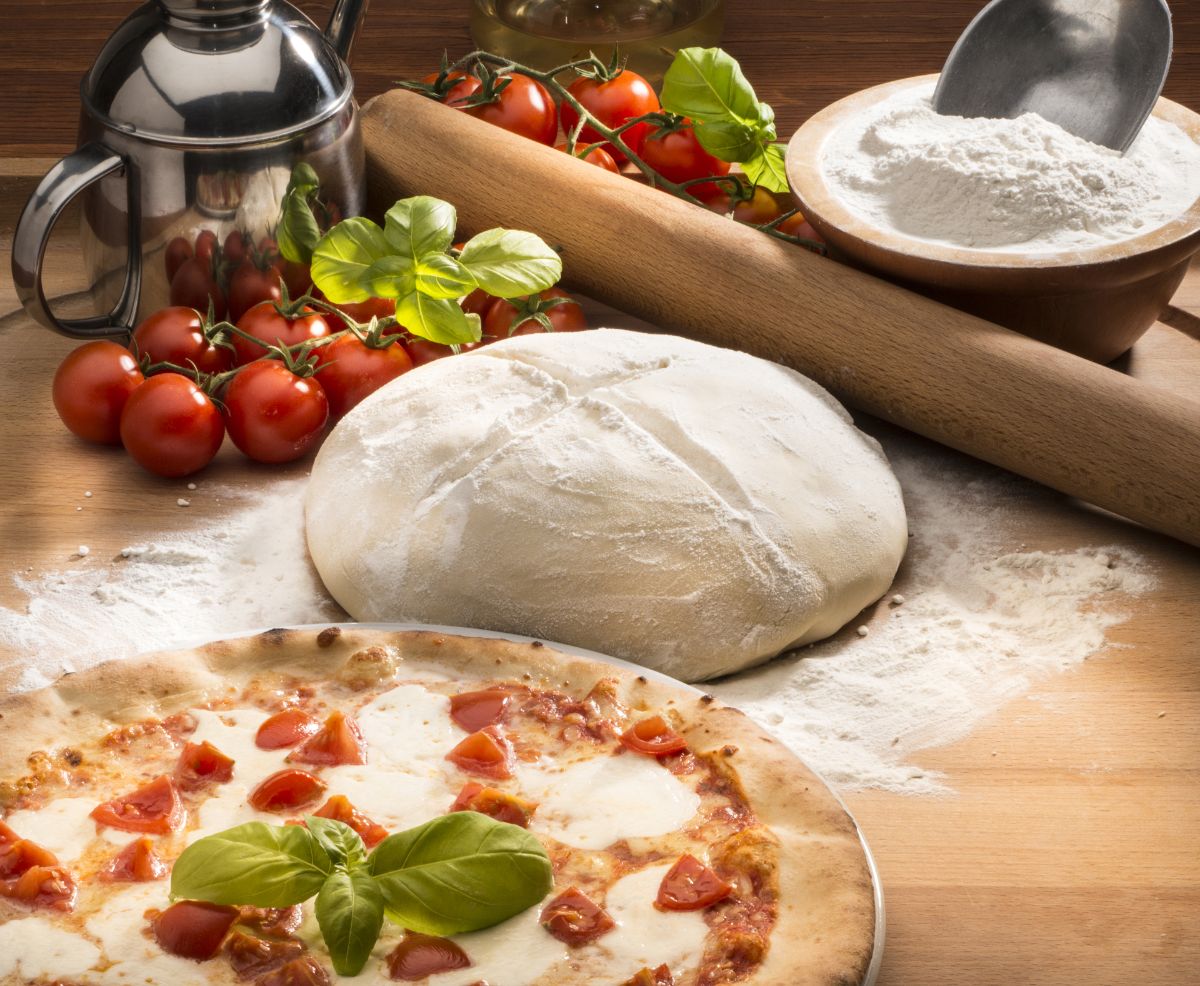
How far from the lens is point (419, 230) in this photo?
225 centimetres

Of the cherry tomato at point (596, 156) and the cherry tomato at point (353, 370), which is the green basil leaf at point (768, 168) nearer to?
the cherry tomato at point (596, 156)

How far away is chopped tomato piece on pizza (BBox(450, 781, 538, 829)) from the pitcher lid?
1.24m

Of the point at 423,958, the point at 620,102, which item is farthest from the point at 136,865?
the point at 620,102

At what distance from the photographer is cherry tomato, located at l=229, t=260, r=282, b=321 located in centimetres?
242

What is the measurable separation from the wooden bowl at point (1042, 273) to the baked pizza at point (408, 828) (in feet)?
3.01

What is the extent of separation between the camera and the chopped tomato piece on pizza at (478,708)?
66.2 inches

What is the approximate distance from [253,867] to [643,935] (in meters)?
0.39

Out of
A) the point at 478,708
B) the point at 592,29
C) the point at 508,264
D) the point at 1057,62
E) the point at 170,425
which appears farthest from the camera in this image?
the point at 592,29

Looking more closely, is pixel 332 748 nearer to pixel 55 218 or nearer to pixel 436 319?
pixel 436 319

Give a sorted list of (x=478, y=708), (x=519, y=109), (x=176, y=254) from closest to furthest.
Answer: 1. (x=478, y=708)
2. (x=176, y=254)
3. (x=519, y=109)

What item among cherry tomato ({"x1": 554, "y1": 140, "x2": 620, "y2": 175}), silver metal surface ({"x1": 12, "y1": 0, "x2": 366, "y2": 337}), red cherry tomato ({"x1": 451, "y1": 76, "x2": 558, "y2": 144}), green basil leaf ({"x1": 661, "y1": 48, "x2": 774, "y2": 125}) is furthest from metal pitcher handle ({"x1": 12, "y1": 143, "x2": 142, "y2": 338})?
green basil leaf ({"x1": 661, "y1": 48, "x2": 774, "y2": 125})

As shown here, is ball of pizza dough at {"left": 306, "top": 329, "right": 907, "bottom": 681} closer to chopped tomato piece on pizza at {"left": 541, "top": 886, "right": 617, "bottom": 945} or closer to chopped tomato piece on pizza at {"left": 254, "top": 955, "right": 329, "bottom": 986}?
chopped tomato piece on pizza at {"left": 541, "top": 886, "right": 617, "bottom": 945}

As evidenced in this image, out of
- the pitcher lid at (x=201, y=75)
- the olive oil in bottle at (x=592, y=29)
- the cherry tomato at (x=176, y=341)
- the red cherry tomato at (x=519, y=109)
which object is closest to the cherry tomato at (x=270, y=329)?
the cherry tomato at (x=176, y=341)

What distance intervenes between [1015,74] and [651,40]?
3.14 ft
